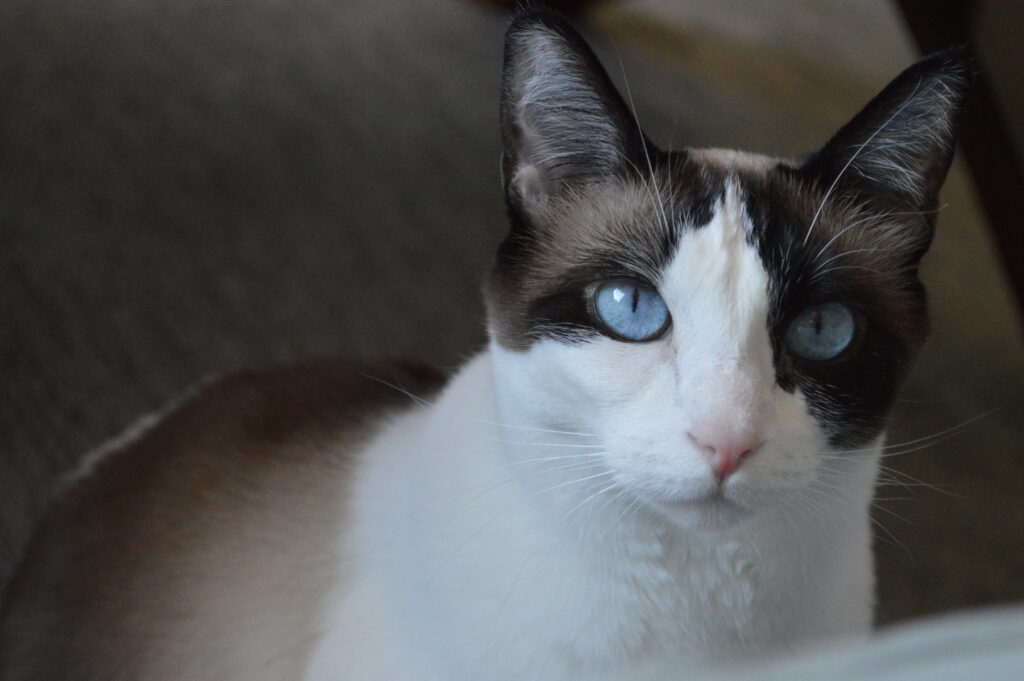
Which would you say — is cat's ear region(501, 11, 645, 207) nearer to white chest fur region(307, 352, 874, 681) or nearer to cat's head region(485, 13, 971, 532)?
cat's head region(485, 13, 971, 532)

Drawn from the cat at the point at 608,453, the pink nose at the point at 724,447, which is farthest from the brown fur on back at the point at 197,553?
the pink nose at the point at 724,447

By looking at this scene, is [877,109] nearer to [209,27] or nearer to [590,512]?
[590,512]

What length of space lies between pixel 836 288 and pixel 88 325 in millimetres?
1450

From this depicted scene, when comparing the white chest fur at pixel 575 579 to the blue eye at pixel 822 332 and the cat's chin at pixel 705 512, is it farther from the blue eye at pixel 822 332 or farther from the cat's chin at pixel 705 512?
the blue eye at pixel 822 332

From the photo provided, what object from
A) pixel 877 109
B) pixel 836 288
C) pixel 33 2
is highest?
pixel 877 109

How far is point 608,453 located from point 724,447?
11cm

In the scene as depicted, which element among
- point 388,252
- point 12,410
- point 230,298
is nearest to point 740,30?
point 388,252

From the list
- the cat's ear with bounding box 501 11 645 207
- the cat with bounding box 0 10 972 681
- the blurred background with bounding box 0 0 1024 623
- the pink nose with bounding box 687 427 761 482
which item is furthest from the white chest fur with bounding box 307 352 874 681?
the blurred background with bounding box 0 0 1024 623

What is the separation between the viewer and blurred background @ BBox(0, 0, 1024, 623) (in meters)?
1.83

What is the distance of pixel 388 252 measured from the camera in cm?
224

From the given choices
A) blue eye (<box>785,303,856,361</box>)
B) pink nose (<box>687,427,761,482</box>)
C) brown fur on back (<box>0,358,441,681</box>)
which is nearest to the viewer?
pink nose (<box>687,427,761,482</box>)

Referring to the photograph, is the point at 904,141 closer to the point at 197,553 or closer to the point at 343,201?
the point at 197,553

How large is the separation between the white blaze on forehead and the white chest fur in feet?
0.50

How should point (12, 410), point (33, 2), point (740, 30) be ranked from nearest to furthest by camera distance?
point (12, 410) < point (33, 2) < point (740, 30)
